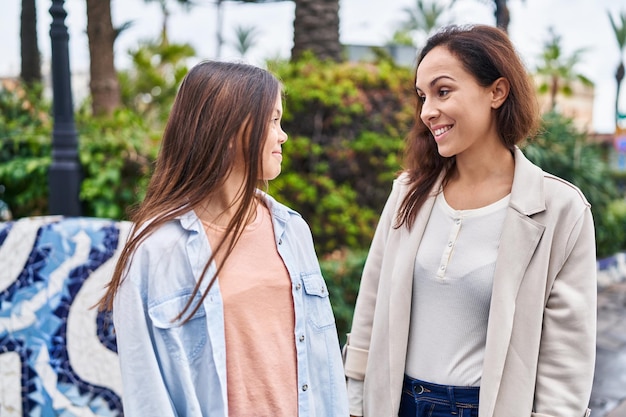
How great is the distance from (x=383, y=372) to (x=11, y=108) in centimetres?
487

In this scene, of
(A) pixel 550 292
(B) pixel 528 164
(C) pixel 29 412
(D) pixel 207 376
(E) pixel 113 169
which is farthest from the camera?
(E) pixel 113 169

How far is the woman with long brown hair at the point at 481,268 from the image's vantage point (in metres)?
1.82

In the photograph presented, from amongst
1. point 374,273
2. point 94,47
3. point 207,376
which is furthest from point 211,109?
point 94,47

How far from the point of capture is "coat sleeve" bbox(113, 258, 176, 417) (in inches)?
57.9

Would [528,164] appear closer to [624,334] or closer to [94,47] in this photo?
[624,334]

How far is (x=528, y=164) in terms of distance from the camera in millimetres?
1966

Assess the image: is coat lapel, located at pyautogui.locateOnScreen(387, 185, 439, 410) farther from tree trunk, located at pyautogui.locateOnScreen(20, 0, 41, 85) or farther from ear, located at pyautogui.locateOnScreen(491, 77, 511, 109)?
tree trunk, located at pyautogui.locateOnScreen(20, 0, 41, 85)

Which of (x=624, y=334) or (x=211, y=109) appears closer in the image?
(x=211, y=109)

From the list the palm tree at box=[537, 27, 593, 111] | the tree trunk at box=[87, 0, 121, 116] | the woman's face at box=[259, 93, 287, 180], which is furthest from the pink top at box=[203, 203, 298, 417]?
the palm tree at box=[537, 27, 593, 111]

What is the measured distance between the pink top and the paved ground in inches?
124

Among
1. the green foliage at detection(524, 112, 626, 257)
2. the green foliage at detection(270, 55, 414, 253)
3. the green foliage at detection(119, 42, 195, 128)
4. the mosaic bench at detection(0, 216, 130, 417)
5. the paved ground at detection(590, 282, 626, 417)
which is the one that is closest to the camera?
the mosaic bench at detection(0, 216, 130, 417)

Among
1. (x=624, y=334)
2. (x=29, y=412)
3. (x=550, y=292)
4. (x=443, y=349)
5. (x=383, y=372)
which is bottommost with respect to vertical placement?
(x=624, y=334)

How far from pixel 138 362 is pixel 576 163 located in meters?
6.87

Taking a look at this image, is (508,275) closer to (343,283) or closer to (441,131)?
(441,131)
